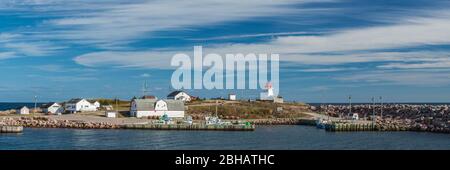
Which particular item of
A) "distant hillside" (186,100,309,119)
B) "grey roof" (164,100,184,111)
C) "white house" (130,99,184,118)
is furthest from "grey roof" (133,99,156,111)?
"distant hillside" (186,100,309,119)

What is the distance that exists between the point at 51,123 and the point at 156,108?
562 inches

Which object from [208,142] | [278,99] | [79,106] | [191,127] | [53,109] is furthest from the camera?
[278,99]

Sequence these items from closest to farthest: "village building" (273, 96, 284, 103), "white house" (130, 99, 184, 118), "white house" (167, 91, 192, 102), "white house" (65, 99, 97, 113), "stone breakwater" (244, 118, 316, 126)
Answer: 1. "white house" (130, 99, 184, 118)
2. "stone breakwater" (244, 118, 316, 126)
3. "white house" (65, 99, 97, 113)
4. "white house" (167, 91, 192, 102)
5. "village building" (273, 96, 284, 103)

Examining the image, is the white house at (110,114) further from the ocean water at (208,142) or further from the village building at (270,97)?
the village building at (270,97)

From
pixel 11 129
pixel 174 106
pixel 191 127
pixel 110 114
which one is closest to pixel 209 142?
pixel 191 127

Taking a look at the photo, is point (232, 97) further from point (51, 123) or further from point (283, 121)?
point (51, 123)

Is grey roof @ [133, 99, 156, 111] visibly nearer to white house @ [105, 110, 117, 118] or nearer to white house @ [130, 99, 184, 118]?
white house @ [130, 99, 184, 118]

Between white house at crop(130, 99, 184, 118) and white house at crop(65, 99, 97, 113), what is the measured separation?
→ 10.6 metres

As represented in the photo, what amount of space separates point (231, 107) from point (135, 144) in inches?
1670

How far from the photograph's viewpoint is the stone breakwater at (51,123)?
63.5m

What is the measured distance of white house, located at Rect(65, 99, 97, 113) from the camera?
83375mm

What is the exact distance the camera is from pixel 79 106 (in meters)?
83.4

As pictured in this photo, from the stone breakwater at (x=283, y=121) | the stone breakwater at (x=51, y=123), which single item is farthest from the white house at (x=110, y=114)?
the stone breakwater at (x=283, y=121)

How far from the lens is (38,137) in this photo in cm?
5031
